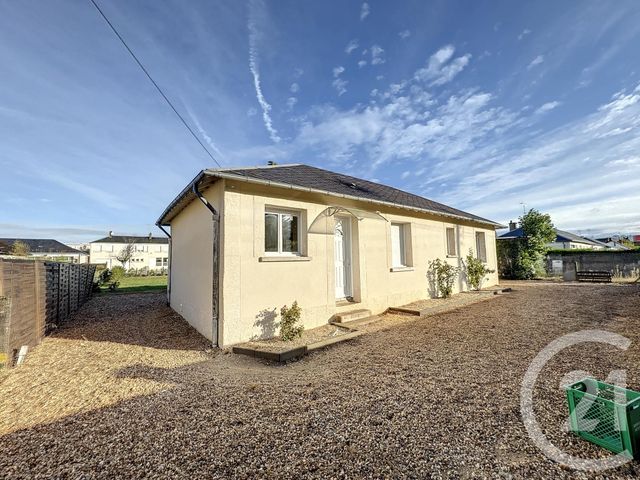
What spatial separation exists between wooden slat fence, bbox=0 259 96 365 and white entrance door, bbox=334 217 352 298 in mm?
7429

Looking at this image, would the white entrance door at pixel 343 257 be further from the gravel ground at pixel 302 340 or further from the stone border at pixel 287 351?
the stone border at pixel 287 351

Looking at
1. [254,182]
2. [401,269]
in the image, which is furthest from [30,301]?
[401,269]

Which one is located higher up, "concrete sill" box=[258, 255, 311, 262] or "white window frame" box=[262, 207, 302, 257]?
"white window frame" box=[262, 207, 302, 257]

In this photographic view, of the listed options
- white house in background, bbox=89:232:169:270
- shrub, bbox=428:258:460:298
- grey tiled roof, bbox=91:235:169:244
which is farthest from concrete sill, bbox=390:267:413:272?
grey tiled roof, bbox=91:235:169:244

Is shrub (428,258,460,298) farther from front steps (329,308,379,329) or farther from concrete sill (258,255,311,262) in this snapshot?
concrete sill (258,255,311,262)

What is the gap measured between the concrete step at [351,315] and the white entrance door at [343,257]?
0.75 metres

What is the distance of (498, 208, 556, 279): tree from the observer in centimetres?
2042

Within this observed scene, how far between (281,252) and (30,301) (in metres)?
5.79

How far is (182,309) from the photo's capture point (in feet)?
32.9

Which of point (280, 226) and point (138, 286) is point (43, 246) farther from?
point (280, 226)

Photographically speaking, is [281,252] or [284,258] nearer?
[284,258]

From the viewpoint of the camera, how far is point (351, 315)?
8.37 m

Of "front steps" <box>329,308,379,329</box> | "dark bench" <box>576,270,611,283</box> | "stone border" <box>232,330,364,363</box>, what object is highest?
"dark bench" <box>576,270,611,283</box>

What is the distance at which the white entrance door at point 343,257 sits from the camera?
907 centimetres
